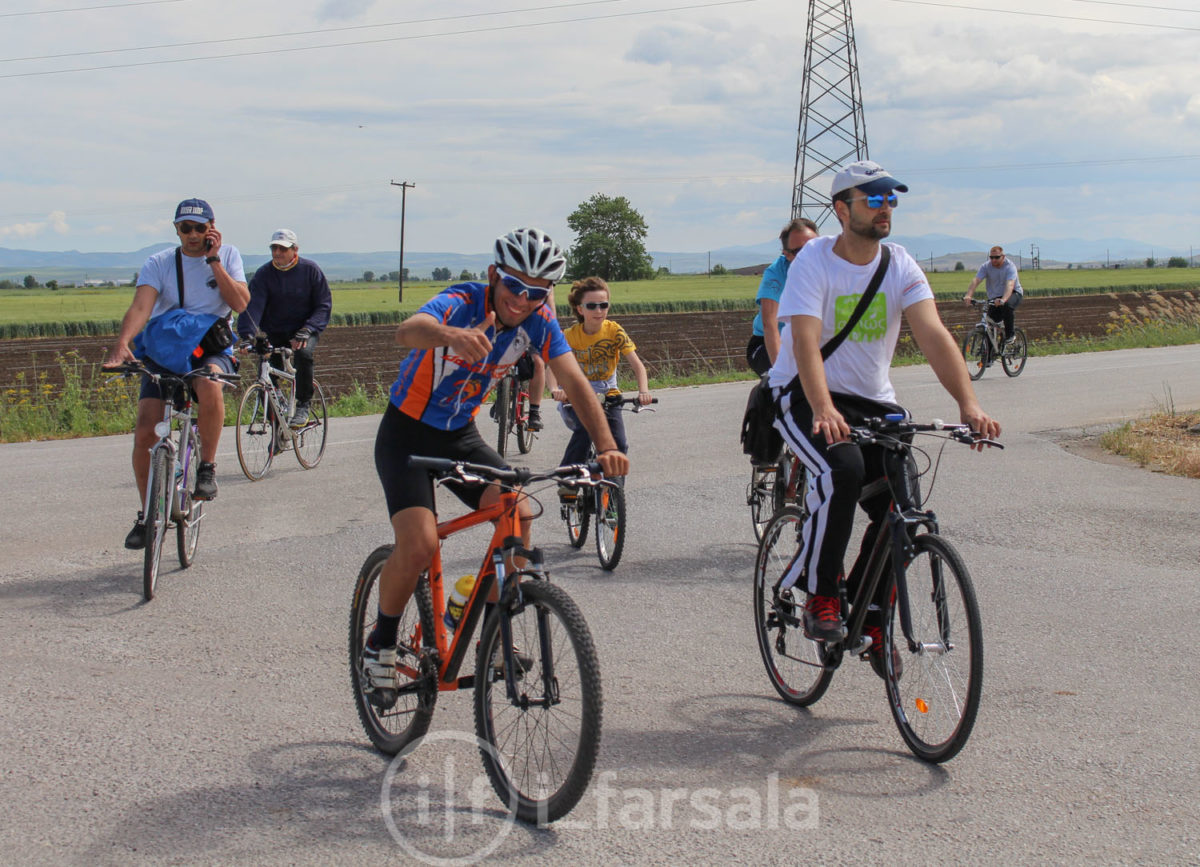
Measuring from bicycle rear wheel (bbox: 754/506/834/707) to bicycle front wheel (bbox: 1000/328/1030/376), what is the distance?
16.2 m

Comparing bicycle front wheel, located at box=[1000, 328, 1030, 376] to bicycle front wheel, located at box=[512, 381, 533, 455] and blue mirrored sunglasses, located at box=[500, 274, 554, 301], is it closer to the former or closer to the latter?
bicycle front wheel, located at box=[512, 381, 533, 455]

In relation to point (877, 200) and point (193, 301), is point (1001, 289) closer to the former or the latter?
point (193, 301)

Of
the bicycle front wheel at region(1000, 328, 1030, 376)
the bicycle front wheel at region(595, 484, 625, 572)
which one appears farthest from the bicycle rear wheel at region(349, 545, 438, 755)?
the bicycle front wheel at region(1000, 328, 1030, 376)

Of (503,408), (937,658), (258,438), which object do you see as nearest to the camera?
(937,658)

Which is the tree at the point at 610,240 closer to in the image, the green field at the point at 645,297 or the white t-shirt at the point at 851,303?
the green field at the point at 645,297

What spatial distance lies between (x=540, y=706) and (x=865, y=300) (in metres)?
2.07

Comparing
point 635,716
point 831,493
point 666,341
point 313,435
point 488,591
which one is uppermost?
point 831,493

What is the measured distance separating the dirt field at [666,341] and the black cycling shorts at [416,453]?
1960cm

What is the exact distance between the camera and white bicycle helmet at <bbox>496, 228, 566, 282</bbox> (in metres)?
4.06

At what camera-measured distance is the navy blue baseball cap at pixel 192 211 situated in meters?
7.24

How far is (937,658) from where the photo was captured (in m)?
4.35

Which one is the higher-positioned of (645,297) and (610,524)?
(645,297)

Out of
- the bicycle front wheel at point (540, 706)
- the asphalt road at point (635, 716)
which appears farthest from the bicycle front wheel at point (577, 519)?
the bicycle front wheel at point (540, 706)

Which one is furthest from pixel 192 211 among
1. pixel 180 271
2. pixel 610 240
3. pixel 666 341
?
pixel 610 240
